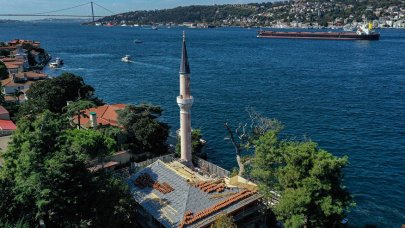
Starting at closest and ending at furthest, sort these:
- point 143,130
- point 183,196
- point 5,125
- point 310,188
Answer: point 310,188 < point 183,196 < point 143,130 < point 5,125

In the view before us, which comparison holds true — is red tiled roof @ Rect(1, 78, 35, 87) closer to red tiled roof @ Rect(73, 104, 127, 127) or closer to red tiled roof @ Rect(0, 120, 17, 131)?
red tiled roof @ Rect(0, 120, 17, 131)

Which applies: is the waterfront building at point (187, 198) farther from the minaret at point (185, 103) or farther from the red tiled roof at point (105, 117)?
the red tiled roof at point (105, 117)

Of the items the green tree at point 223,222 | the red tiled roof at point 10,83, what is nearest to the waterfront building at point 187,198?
the green tree at point 223,222

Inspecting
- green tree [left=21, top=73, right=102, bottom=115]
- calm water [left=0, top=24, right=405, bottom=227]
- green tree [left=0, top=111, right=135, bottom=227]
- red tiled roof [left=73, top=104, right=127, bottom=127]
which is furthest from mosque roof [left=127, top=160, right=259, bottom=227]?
green tree [left=21, top=73, right=102, bottom=115]

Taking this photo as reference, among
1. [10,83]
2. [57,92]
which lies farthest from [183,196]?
[10,83]

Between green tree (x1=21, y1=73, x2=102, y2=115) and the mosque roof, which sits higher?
green tree (x1=21, y1=73, x2=102, y2=115)

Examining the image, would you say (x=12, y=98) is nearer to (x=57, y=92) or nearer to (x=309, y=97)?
(x=57, y=92)
